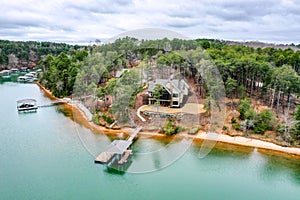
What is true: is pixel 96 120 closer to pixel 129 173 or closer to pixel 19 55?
pixel 129 173

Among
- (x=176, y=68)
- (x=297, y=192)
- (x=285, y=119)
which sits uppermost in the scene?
(x=176, y=68)

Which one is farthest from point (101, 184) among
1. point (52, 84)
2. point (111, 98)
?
point (52, 84)

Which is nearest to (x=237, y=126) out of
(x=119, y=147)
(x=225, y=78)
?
(x=225, y=78)

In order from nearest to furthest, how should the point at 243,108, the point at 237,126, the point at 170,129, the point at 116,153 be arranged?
the point at 116,153 < the point at 170,129 < the point at 237,126 < the point at 243,108

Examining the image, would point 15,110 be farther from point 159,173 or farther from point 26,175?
point 159,173

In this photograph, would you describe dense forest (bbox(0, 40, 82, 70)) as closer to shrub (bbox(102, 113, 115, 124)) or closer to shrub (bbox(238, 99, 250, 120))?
shrub (bbox(102, 113, 115, 124))

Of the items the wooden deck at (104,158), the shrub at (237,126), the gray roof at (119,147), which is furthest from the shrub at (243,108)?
the wooden deck at (104,158)
